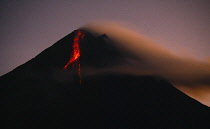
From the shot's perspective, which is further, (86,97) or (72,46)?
(72,46)

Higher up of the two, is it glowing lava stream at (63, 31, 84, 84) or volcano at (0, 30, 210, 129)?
glowing lava stream at (63, 31, 84, 84)

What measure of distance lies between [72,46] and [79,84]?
11041 millimetres

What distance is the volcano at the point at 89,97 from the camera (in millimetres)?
21469

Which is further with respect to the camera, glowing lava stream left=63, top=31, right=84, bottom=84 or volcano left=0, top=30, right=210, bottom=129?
glowing lava stream left=63, top=31, right=84, bottom=84

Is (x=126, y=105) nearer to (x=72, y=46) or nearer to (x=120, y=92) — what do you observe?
(x=120, y=92)

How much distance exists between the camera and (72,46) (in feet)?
120

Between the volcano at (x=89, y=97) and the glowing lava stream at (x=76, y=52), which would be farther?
the glowing lava stream at (x=76, y=52)

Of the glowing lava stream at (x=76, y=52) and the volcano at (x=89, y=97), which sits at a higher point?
the glowing lava stream at (x=76, y=52)

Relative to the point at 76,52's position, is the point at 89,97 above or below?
below

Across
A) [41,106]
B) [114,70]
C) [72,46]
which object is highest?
[72,46]

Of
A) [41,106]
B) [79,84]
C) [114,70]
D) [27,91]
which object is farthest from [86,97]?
[27,91]

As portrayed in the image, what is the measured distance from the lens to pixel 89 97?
24688 millimetres

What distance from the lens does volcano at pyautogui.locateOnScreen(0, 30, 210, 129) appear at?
2147 centimetres

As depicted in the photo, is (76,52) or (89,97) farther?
(76,52)
